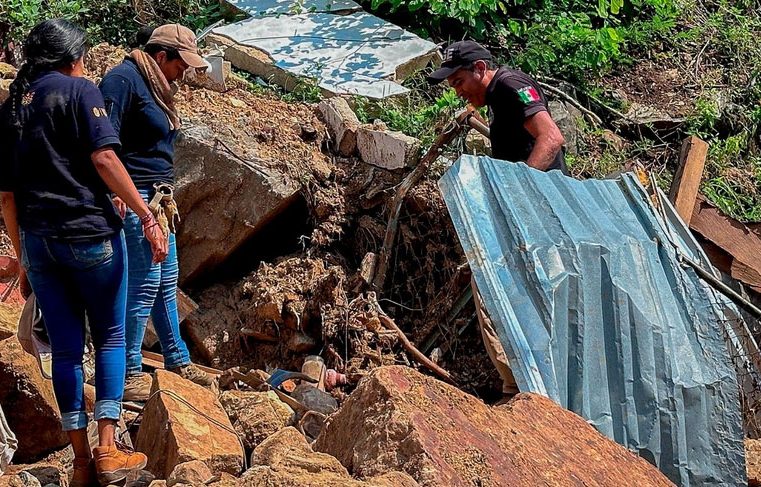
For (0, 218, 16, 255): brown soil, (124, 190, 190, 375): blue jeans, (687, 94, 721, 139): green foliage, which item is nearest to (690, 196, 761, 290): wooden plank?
A: (687, 94, 721, 139): green foliage

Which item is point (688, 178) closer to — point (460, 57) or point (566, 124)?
point (566, 124)

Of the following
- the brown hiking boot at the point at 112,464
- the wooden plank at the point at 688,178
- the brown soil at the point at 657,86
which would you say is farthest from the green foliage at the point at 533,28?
the brown hiking boot at the point at 112,464

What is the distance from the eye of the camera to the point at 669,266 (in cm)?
432

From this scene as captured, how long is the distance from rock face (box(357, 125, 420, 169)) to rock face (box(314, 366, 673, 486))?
111 inches

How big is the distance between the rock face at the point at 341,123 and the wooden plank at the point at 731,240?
213 cm

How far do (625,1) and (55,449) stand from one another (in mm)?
5983

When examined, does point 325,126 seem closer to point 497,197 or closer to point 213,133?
point 213,133

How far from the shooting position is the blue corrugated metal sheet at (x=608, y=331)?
158 inches

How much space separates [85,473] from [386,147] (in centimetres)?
299

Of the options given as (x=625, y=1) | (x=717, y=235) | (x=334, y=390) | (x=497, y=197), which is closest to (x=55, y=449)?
(x=334, y=390)

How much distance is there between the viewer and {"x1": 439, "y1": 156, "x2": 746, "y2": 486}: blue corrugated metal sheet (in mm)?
4004

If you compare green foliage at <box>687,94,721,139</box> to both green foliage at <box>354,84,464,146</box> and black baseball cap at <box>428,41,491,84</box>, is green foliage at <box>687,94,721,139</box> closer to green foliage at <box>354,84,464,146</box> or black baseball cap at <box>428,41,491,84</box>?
green foliage at <box>354,84,464,146</box>

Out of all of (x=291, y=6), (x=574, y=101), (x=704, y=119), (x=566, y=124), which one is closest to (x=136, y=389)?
(x=566, y=124)

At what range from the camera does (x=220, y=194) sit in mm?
6109
